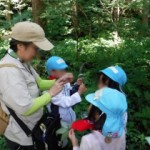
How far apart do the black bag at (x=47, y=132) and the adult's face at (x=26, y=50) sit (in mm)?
647

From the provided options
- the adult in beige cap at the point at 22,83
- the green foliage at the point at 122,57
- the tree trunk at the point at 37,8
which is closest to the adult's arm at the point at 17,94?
the adult in beige cap at the point at 22,83

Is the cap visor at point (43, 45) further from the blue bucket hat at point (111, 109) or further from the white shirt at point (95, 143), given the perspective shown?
the white shirt at point (95, 143)

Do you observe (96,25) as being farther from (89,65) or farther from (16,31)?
(16,31)

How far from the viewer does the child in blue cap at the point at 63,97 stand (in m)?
3.42

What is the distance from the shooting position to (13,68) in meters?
2.68

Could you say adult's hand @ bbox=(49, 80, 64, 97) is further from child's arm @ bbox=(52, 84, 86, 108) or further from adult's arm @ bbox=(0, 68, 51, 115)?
child's arm @ bbox=(52, 84, 86, 108)

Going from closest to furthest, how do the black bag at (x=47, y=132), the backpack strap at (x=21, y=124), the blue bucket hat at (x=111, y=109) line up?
the blue bucket hat at (x=111, y=109) < the backpack strap at (x=21, y=124) < the black bag at (x=47, y=132)

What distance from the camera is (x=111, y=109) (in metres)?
2.48

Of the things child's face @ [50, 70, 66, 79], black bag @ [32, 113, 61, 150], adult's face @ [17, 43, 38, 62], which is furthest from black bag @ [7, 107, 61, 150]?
child's face @ [50, 70, 66, 79]

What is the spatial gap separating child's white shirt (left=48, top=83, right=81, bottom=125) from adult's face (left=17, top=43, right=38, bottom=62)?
32.0 inches

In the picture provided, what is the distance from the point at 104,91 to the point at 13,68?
78 centimetres

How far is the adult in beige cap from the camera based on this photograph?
261 centimetres

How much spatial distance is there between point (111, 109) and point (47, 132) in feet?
2.93

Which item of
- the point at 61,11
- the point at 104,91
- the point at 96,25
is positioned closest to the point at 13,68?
the point at 104,91
